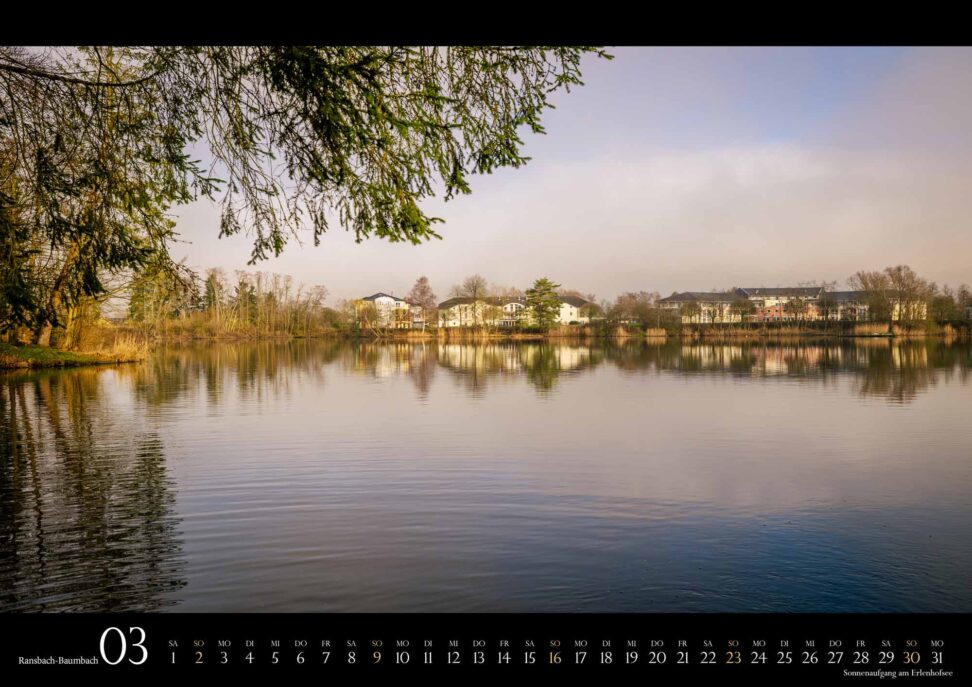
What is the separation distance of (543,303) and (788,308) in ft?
121

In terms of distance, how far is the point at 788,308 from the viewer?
84.1 m

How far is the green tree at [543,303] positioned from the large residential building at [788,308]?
607 inches

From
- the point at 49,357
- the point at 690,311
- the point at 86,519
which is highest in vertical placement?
the point at 690,311

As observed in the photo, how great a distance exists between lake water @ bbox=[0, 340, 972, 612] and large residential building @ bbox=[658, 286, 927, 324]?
51935mm

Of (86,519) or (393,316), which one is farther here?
(393,316)

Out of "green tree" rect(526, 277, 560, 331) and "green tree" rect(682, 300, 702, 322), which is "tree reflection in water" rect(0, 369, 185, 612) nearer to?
"green tree" rect(526, 277, 560, 331)

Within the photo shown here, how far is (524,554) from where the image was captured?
4914 mm

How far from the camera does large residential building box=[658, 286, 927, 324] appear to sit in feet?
193

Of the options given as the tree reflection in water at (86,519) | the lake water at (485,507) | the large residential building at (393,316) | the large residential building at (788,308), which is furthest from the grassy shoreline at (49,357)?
the large residential building at (788,308)

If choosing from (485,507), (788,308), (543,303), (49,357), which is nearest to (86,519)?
(485,507)
